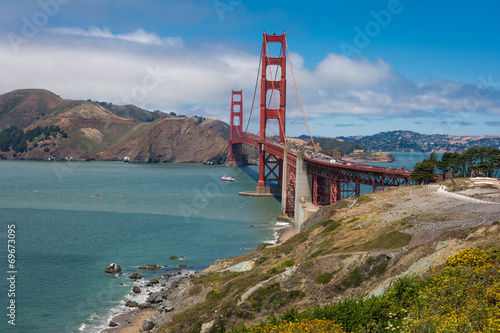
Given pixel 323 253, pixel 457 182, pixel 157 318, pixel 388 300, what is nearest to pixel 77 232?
pixel 157 318

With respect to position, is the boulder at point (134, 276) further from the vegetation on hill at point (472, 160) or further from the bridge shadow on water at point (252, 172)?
the bridge shadow on water at point (252, 172)

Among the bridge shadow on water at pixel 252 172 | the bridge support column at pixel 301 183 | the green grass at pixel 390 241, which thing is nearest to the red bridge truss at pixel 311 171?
the bridge support column at pixel 301 183

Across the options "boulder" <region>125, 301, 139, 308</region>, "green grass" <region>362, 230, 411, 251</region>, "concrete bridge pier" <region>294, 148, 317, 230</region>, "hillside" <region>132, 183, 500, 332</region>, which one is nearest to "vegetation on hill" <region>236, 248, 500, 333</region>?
"hillside" <region>132, 183, 500, 332</region>

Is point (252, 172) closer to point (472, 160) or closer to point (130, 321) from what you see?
point (472, 160)

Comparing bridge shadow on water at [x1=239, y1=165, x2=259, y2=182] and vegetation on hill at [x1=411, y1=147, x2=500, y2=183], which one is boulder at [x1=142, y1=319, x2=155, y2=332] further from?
bridge shadow on water at [x1=239, y1=165, x2=259, y2=182]

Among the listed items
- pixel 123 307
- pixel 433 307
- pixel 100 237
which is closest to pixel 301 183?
pixel 100 237

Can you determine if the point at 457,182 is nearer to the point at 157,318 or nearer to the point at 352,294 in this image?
the point at 352,294
